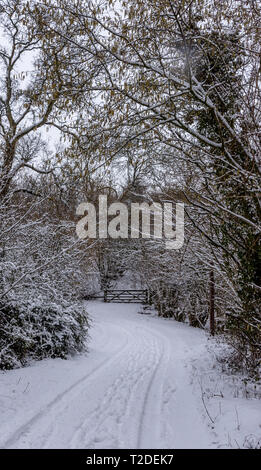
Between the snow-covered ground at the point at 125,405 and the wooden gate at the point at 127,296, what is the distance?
16.4 metres

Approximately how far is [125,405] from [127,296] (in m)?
21.9

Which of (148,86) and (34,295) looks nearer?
(148,86)

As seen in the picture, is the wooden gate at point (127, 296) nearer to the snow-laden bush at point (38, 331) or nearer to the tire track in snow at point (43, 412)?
the snow-laden bush at point (38, 331)

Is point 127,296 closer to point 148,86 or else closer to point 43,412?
point 43,412

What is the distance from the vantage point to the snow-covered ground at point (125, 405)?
387cm

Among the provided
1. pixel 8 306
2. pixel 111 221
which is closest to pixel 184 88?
pixel 8 306

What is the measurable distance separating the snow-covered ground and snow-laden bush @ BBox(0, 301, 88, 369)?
335 mm

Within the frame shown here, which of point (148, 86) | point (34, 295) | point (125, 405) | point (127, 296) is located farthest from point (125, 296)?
point (148, 86)

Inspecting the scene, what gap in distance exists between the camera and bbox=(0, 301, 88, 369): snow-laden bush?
6.91 metres

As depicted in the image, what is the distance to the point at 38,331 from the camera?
799 centimetres

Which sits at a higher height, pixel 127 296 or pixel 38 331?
pixel 38 331

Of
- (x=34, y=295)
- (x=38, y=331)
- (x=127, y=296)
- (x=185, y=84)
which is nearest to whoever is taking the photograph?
(x=185, y=84)

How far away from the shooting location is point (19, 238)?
7887 millimetres

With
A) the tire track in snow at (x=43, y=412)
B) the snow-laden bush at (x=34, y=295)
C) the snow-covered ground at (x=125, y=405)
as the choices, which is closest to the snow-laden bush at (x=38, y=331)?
the snow-laden bush at (x=34, y=295)
